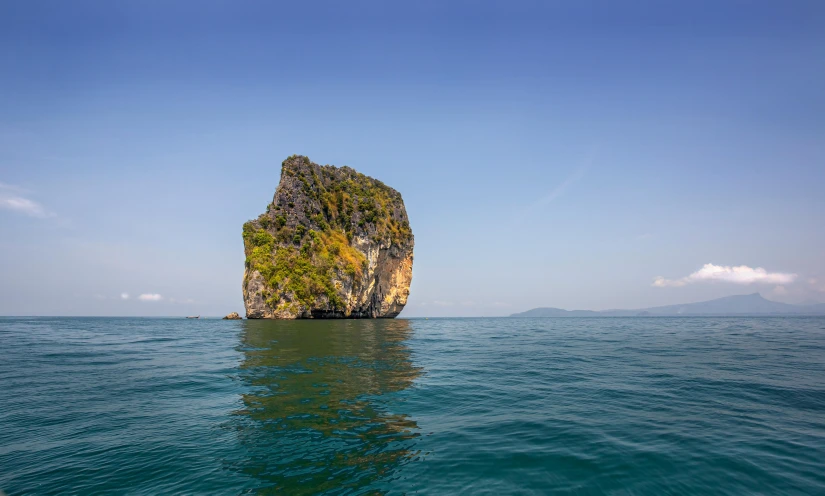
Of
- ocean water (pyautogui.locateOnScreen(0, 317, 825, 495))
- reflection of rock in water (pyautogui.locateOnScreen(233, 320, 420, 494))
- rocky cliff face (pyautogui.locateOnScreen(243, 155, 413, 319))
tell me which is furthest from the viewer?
rocky cliff face (pyautogui.locateOnScreen(243, 155, 413, 319))

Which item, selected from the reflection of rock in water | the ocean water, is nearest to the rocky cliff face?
the ocean water

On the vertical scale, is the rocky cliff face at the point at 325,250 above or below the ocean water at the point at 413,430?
above

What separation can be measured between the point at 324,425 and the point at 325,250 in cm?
8231

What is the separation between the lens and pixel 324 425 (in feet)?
32.9

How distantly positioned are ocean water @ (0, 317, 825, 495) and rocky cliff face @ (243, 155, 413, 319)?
209ft

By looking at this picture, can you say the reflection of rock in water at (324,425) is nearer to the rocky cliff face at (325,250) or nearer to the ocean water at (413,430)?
the ocean water at (413,430)

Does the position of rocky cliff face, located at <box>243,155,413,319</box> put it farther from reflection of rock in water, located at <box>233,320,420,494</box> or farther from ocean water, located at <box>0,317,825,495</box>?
reflection of rock in water, located at <box>233,320,420,494</box>

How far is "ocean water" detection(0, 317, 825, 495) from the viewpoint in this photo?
696 centimetres

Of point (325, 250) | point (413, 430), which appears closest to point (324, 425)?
point (413, 430)

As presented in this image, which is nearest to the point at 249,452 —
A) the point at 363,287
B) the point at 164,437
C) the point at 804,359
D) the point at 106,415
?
the point at 164,437

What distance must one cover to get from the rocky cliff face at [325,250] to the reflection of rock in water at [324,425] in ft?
214

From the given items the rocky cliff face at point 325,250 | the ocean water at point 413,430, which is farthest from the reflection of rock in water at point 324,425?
the rocky cliff face at point 325,250

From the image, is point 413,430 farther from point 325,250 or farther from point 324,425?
point 325,250

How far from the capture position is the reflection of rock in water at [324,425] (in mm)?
7164
